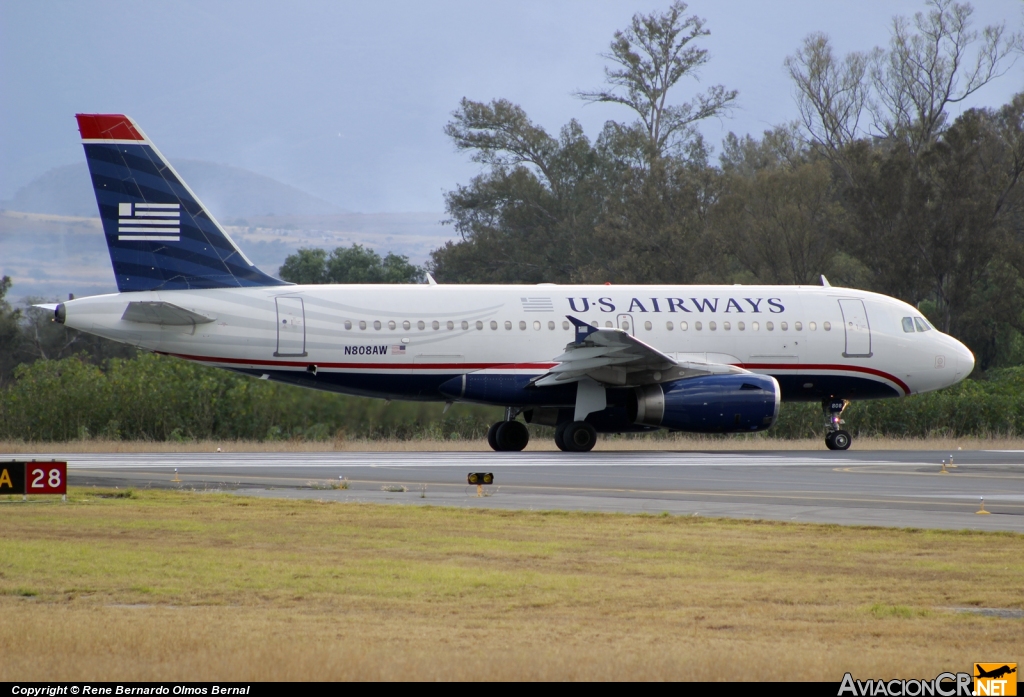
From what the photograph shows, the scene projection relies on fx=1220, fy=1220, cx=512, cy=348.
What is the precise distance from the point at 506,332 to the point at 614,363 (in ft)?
8.56

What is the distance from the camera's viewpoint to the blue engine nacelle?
23297 millimetres

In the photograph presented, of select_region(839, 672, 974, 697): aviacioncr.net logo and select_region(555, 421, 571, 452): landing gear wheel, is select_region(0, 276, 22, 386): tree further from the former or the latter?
select_region(839, 672, 974, 697): aviacioncr.net logo

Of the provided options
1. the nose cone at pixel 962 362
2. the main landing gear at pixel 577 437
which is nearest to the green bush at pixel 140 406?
the main landing gear at pixel 577 437

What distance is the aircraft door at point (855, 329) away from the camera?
86.4 feet

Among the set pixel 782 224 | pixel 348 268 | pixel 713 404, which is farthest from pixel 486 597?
pixel 348 268

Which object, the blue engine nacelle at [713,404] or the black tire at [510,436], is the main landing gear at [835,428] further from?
the black tire at [510,436]

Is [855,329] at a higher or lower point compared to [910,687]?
higher

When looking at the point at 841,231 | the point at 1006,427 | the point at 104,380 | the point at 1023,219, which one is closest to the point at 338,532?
the point at 104,380

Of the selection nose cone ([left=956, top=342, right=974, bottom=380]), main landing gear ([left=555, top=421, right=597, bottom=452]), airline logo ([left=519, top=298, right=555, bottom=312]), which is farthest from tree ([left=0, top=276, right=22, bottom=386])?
nose cone ([left=956, top=342, right=974, bottom=380])

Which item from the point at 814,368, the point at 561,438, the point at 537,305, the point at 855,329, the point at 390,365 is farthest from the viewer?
the point at 855,329

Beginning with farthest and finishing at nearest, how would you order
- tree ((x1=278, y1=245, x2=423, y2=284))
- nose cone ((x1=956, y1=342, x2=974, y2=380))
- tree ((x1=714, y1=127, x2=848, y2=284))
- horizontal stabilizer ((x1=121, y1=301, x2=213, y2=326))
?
tree ((x1=278, y1=245, x2=423, y2=284)) → tree ((x1=714, y1=127, x2=848, y2=284)) → nose cone ((x1=956, y1=342, x2=974, y2=380)) → horizontal stabilizer ((x1=121, y1=301, x2=213, y2=326))

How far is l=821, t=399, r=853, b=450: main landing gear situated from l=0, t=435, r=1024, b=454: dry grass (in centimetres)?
109

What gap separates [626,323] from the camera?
25438 mm

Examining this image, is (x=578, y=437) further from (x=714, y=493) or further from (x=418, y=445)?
(x=714, y=493)
